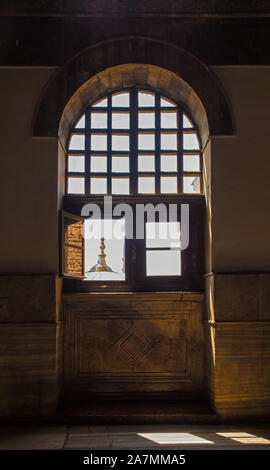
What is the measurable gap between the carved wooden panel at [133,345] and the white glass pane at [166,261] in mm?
370

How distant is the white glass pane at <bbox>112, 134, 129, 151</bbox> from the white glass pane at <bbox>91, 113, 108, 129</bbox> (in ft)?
0.69

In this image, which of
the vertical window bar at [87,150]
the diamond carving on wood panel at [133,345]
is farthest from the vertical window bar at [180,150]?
the diamond carving on wood panel at [133,345]

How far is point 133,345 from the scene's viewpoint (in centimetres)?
665

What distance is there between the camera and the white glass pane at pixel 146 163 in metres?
6.98

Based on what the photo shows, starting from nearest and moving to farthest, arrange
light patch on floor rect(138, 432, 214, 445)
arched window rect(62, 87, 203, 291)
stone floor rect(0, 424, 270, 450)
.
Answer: stone floor rect(0, 424, 270, 450)
light patch on floor rect(138, 432, 214, 445)
arched window rect(62, 87, 203, 291)

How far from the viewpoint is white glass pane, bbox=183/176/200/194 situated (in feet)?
22.8

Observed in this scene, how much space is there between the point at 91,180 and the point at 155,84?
1598mm

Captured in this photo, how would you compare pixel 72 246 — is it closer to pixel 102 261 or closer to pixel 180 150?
pixel 102 261

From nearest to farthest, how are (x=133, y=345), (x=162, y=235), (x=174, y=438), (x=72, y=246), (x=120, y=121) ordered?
(x=174, y=438)
(x=72, y=246)
(x=133, y=345)
(x=162, y=235)
(x=120, y=121)

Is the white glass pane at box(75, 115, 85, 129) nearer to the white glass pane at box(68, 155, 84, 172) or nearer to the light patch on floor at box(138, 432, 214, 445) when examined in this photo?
the white glass pane at box(68, 155, 84, 172)

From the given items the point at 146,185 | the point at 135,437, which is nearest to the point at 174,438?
the point at 135,437

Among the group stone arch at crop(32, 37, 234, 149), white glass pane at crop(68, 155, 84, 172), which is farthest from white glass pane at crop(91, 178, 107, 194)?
stone arch at crop(32, 37, 234, 149)

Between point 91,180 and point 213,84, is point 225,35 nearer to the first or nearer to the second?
point 213,84

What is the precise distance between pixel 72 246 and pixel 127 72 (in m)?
2.44
